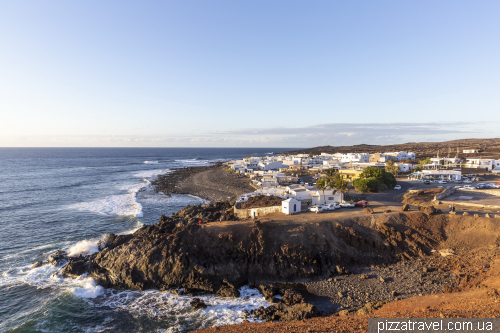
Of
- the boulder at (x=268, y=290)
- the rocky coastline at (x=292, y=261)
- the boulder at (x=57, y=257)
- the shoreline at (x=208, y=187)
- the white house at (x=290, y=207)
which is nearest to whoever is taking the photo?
the rocky coastline at (x=292, y=261)

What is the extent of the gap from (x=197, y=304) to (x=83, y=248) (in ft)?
59.5

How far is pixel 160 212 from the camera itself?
150 ft

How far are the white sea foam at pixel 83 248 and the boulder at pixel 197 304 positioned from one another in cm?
1622

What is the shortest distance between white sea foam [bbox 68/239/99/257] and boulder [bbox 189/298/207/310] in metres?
16.2

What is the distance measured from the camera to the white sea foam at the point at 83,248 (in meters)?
28.9

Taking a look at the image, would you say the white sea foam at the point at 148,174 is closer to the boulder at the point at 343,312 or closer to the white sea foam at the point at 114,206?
the white sea foam at the point at 114,206

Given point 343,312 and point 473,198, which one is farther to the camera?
point 473,198

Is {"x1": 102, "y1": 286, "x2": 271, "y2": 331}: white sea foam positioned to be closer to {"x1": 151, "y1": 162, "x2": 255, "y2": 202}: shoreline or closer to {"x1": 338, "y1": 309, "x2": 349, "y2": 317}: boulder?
{"x1": 338, "y1": 309, "x2": 349, "y2": 317}: boulder

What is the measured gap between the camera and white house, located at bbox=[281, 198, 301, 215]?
30859mm

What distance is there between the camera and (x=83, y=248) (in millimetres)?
29453

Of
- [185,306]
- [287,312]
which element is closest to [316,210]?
[287,312]

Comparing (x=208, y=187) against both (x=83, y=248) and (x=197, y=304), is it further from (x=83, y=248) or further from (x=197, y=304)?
(x=197, y=304)

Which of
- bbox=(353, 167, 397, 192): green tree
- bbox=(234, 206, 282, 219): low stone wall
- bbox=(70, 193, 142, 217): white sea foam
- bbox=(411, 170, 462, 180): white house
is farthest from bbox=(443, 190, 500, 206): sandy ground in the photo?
bbox=(70, 193, 142, 217): white sea foam

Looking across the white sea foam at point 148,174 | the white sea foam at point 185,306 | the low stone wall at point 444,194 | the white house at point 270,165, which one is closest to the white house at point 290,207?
the white sea foam at point 185,306
